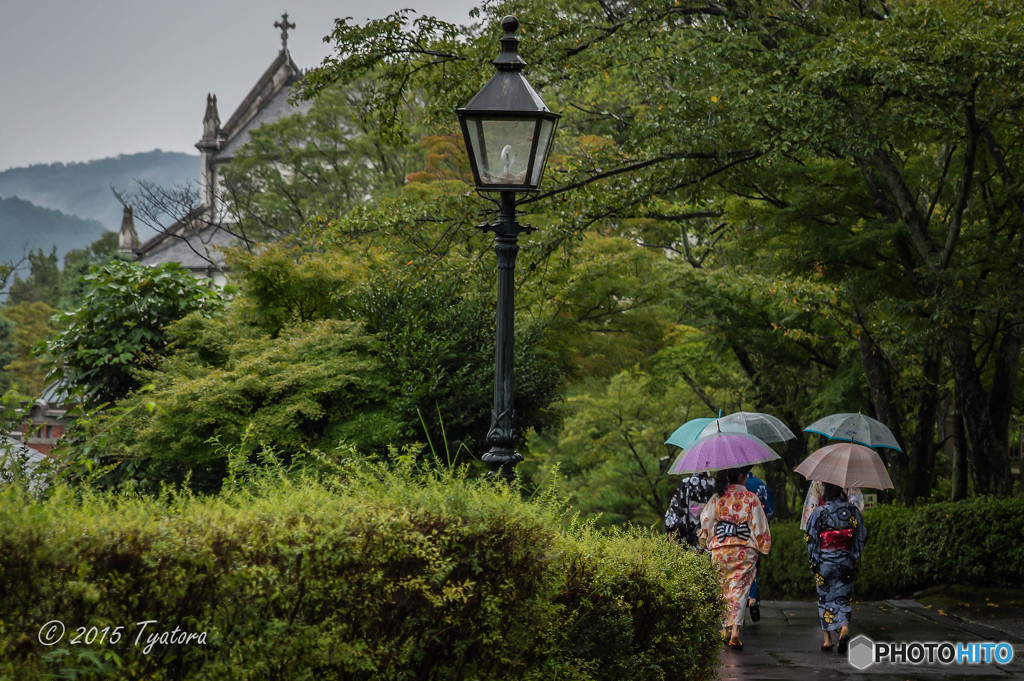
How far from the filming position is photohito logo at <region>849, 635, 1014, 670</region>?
27.8 ft

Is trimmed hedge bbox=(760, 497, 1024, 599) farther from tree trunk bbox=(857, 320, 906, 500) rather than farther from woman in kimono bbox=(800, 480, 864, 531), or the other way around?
woman in kimono bbox=(800, 480, 864, 531)

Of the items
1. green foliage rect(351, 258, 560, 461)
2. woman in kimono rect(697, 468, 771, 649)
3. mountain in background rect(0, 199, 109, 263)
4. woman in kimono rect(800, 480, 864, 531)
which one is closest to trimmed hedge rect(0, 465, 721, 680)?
woman in kimono rect(697, 468, 771, 649)

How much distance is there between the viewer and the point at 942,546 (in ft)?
44.6

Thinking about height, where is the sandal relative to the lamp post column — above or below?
below

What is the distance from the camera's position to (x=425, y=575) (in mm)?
4520

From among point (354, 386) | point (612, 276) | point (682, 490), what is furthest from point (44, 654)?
point (612, 276)

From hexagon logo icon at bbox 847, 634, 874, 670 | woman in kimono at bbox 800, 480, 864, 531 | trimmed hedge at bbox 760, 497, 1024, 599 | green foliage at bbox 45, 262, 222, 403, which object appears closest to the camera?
hexagon logo icon at bbox 847, 634, 874, 670

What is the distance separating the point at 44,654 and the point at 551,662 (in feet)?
8.07

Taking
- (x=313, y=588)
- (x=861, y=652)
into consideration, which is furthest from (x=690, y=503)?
(x=313, y=588)

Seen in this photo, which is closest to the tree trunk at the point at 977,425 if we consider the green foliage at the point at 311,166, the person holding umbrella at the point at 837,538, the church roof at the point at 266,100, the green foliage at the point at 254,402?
the person holding umbrella at the point at 837,538

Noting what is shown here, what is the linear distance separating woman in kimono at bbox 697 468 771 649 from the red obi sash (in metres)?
0.55

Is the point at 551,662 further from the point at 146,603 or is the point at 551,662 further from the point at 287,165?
the point at 287,165

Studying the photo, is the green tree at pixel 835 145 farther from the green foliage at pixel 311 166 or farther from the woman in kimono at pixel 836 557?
the green foliage at pixel 311 166

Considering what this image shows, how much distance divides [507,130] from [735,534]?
4.40m
